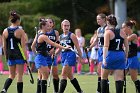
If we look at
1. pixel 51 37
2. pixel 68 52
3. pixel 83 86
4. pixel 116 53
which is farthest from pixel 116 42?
pixel 83 86

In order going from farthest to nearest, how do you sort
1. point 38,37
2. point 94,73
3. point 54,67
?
point 94,73, point 54,67, point 38,37

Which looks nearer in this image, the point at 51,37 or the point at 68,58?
the point at 68,58

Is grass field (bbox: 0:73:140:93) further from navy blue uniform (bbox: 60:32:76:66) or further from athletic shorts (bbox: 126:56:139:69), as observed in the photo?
navy blue uniform (bbox: 60:32:76:66)

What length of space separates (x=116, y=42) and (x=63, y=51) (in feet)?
7.64

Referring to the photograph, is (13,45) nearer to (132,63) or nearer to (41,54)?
(41,54)

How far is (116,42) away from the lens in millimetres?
13742

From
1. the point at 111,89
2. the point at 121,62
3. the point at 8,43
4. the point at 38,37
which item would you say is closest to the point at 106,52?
the point at 121,62

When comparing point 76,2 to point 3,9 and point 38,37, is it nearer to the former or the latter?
point 3,9

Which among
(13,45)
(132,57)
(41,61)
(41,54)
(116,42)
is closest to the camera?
(116,42)

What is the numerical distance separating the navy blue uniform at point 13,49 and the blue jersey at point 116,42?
257cm

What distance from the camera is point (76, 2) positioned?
4228 cm

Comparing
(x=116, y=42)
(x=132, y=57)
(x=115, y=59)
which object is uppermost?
(x=116, y=42)

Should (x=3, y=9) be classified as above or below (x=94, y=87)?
above

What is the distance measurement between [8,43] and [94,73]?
10174mm
